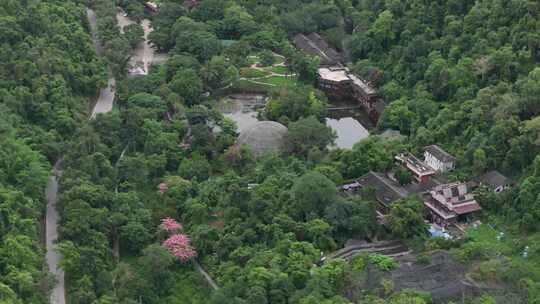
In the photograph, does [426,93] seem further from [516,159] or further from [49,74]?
[49,74]

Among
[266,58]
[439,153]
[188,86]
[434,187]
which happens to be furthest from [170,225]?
[266,58]

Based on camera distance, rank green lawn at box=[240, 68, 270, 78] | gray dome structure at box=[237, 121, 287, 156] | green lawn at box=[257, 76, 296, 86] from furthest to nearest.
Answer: green lawn at box=[240, 68, 270, 78]
green lawn at box=[257, 76, 296, 86]
gray dome structure at box=[237, 121, 287, 156]

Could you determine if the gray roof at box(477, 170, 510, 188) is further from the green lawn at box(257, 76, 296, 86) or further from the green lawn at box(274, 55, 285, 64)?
the green lawn at box(274, 55, 285, 64)

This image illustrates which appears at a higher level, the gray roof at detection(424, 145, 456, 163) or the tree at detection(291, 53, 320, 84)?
the gray roof at detection(424, 145, 456, 163)

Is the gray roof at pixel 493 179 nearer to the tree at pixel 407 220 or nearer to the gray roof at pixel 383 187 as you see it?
the gray roof at pixel 383 187

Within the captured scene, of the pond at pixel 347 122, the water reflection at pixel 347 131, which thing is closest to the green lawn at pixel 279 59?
the pond at pixel 347 122

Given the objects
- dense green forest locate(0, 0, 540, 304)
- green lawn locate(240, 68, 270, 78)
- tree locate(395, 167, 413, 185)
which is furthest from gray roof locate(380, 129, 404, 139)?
green lawn locate(240, 68, 270, 78)
